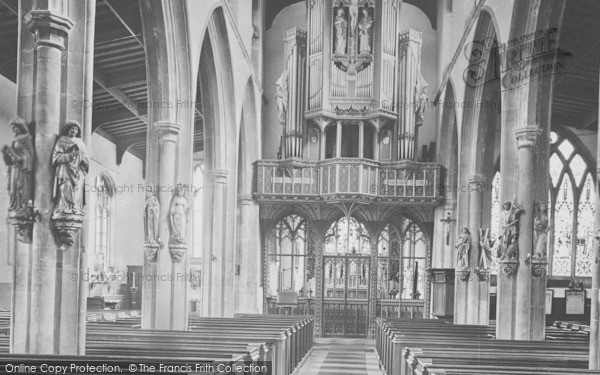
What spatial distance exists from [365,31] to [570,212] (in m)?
9.50

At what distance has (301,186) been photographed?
25.6 meters

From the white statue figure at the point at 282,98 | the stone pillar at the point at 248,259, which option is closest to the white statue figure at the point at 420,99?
the white statue figure at the point at 282,98

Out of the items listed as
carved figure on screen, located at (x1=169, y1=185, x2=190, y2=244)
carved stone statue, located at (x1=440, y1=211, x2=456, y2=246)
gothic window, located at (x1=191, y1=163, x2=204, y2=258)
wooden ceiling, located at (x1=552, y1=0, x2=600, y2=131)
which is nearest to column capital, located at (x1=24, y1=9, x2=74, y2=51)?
carved figure on screen, located at (x1=169, y1=185, x2=190, y2=244)

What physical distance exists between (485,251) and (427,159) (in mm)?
7506

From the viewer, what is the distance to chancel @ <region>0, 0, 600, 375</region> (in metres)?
9.05

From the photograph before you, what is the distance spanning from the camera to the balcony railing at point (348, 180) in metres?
25.0

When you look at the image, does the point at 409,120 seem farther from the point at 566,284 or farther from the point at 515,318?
the point at 515,318

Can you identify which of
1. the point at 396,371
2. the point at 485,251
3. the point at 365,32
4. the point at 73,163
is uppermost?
the point at 365,32

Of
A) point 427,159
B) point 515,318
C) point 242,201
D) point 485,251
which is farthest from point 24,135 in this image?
point 427,159

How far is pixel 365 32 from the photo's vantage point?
2589 centimetres

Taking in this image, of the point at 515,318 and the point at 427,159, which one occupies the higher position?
the point at 427,159

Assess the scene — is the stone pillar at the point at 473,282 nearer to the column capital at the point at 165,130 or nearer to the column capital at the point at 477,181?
the column capital at the point at 477,181

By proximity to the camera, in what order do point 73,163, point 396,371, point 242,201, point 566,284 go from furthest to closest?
point 566,284 < point 242,201 < point 396,371 < point 73,163

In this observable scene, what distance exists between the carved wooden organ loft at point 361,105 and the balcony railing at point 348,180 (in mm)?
32
